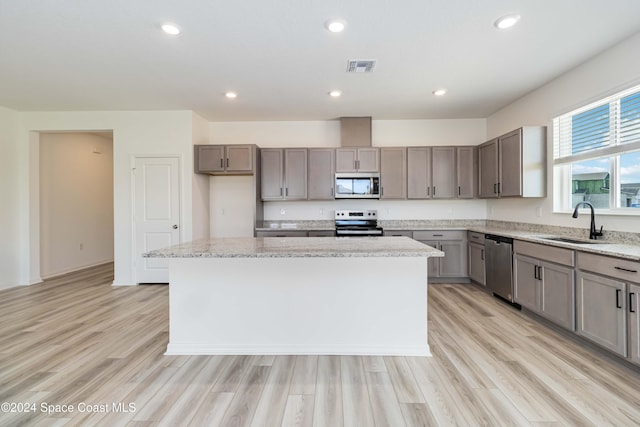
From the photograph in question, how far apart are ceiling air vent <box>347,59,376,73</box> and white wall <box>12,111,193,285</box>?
277cm

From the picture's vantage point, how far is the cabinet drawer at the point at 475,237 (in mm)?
4277

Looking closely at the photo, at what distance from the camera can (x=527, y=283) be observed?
328 centimetres

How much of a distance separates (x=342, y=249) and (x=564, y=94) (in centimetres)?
332

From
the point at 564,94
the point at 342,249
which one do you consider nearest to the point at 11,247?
the point at 342,249

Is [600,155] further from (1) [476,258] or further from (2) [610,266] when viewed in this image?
(1) [476,258]

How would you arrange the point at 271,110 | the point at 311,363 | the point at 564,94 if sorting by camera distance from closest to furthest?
1. the point at 311,363
2. the point at 564,94
3. the point at 271,110

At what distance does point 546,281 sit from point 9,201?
289 inches

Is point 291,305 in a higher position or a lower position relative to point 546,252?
lower

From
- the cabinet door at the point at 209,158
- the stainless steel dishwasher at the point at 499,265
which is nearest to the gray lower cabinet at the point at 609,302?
the stainless steel dishwasher at the point at 499,265

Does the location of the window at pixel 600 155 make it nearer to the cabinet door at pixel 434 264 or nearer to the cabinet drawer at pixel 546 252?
the cabinet drawer at pixel 546 252

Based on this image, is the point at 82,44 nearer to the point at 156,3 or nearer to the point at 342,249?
the point at 156,3

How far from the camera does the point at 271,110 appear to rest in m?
4.60

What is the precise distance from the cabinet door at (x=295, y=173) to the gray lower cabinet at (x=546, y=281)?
307cm

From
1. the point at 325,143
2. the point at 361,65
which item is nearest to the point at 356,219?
the point at 325,143
